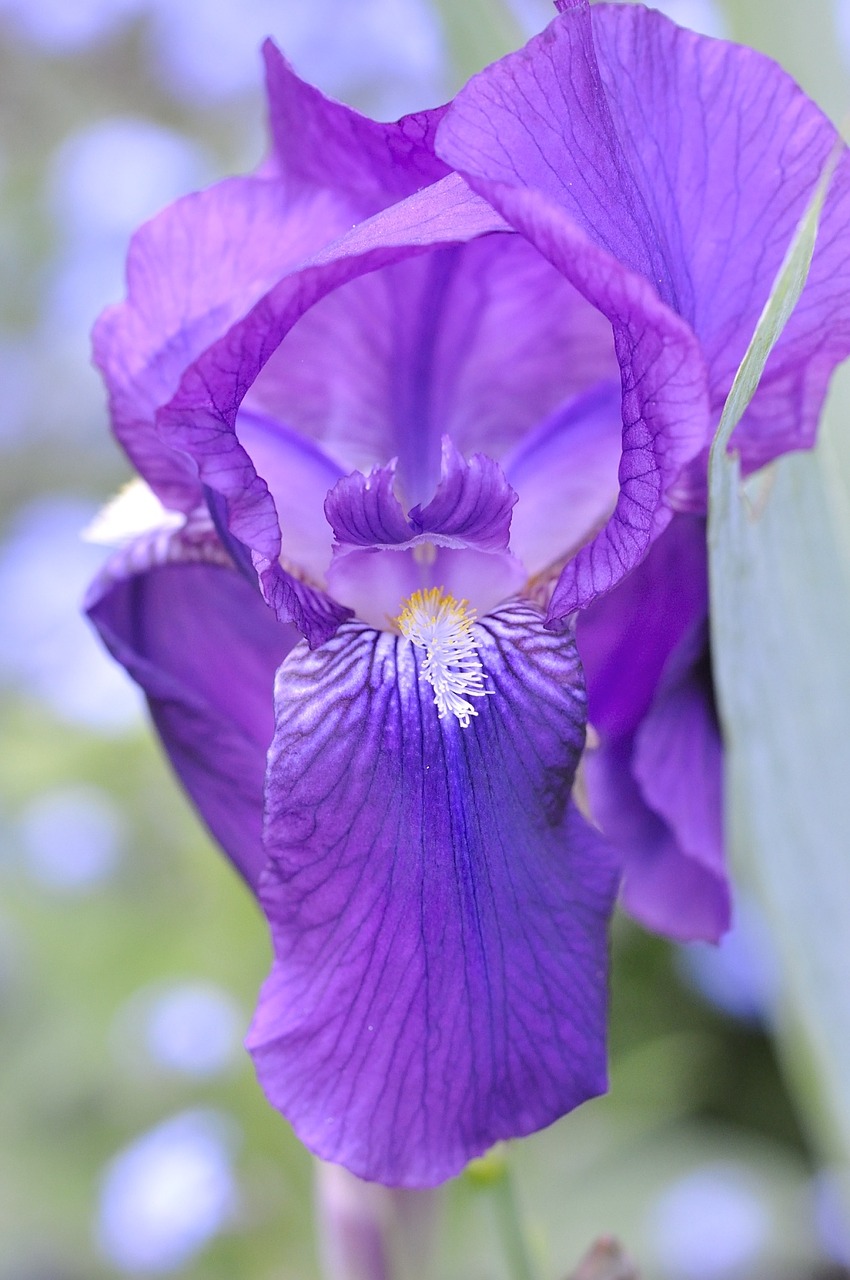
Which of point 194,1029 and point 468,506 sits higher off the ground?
point 468,506

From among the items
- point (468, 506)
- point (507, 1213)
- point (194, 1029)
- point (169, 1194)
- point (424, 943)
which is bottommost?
point (169, 1194)

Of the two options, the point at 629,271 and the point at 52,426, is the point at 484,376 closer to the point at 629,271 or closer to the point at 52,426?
the point at 629,271

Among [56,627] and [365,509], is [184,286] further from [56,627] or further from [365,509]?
[56,627]

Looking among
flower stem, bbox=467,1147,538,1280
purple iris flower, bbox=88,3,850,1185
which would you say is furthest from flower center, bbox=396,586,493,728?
flower stem, bbox=467,1147,538,1280

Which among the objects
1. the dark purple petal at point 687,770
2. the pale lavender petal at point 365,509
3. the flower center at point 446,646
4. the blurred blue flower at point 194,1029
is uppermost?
the pale lavender petal at point 365,509

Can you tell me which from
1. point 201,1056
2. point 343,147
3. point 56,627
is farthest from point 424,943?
point 56,627

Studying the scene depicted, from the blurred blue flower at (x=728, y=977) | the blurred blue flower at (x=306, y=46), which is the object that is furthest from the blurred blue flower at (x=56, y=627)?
the blurred blue flower at (x=306, y=46)

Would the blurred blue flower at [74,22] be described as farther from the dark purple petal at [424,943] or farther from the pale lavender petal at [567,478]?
the dark purple petal at [424,943]

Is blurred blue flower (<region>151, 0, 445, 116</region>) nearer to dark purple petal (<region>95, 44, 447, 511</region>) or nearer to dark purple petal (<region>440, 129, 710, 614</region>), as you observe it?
dark purple petal (<region>95, 44, 447, 511</region>)

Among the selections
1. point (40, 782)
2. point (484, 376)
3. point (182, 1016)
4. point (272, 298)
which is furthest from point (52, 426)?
point (272, 298)
